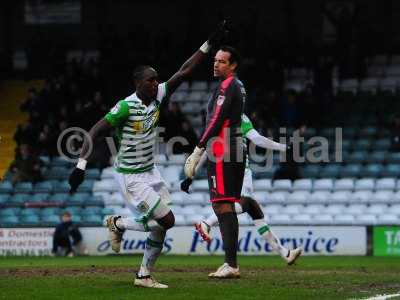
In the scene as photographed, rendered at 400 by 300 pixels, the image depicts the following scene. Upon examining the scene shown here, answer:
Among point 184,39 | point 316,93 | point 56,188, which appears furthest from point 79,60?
point 316,93

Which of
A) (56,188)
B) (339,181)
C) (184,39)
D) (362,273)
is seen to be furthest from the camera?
(184,39)

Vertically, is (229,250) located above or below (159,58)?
below

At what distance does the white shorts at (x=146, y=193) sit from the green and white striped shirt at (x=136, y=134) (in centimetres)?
8

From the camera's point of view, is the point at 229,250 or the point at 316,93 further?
the point at 316,93

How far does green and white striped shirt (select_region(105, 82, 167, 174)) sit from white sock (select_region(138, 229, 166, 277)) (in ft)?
2.43

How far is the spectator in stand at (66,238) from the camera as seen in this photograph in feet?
79.7

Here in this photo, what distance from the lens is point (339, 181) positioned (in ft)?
86.7

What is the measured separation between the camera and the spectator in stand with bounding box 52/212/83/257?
2428cm

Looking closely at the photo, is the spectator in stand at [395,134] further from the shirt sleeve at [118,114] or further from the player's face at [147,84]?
the shirt sleeve at [118,114]

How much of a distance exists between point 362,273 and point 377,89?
50.6 feet

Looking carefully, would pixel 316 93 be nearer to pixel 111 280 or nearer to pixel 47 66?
pixel 47 66

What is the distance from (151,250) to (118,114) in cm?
159

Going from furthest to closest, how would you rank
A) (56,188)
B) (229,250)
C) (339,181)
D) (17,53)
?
(17,53), (56,188), (339,181), (229,250)

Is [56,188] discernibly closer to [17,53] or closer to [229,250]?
[17,53]
